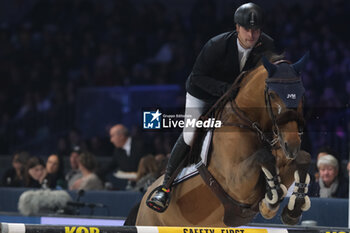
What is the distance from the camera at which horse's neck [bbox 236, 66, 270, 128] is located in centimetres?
565

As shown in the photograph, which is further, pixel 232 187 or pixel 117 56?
pixel 117 56

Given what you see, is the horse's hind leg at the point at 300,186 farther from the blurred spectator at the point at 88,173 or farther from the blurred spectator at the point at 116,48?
the blurred spectator at the point at 116,48

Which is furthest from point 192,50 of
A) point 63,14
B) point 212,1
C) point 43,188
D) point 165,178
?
point 165,178

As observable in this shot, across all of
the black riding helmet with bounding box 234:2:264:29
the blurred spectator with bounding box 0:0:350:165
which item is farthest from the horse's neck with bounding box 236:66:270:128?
the blurred spectator with bounding box 0:0:350:165

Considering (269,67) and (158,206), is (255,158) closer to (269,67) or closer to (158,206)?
(269,67)

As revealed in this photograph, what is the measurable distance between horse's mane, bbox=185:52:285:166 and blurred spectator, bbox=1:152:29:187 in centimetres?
433

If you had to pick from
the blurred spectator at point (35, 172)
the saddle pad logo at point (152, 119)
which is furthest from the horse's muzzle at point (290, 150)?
the blurred spectator at point (35, 172)

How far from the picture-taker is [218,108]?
5984 mm

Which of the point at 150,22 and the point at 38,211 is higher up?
the point at 150,22

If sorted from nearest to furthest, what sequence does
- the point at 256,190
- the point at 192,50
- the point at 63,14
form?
1. the point at 256,190
2. the point at 192,50
3. the point at 63,14

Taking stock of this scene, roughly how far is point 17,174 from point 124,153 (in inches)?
60.9

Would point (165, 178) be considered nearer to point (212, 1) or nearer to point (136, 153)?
point (136, 153)

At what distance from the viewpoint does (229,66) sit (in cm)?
596

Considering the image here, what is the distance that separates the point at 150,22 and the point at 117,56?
94 centimetres
